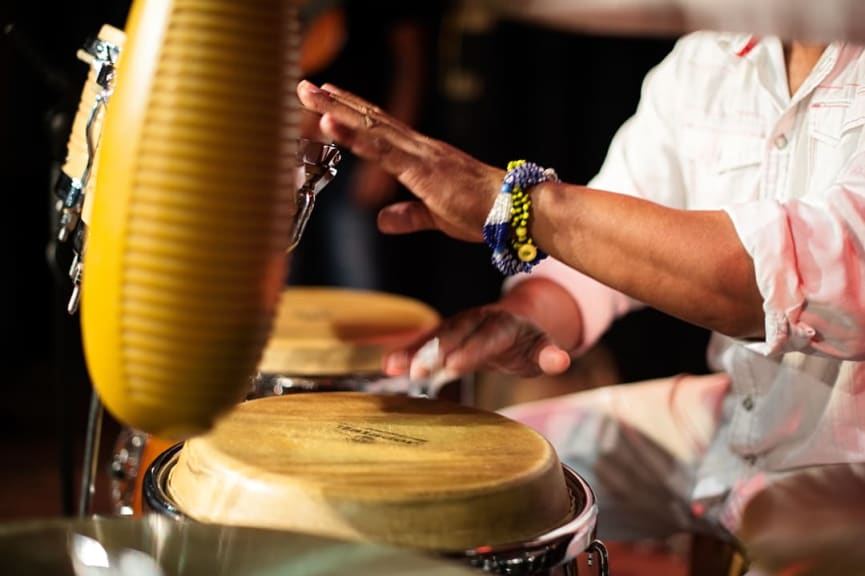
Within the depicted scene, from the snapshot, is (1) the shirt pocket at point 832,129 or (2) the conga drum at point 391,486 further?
(1) the shirt pocket at point 832,129

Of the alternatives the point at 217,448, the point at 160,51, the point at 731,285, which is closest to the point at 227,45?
the point at 160,51

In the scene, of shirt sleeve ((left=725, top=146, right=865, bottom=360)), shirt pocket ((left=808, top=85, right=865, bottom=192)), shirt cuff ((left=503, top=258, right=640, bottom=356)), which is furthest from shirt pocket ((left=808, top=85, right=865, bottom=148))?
shirt cuff ((left=503, top=258, right=640, bottom=356))

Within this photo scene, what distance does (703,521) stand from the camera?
1378 mm

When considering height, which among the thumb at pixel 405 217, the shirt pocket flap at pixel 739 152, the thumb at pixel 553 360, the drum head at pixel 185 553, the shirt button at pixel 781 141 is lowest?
the drum head at pixel 185 553

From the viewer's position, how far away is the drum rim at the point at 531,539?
31.1 inches

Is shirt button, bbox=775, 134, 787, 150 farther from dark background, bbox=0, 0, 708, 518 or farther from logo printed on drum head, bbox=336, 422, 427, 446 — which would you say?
dark background, bbox=0, 0, 708, 518

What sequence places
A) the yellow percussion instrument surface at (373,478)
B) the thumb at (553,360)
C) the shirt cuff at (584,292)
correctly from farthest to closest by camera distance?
the shirt cuff at (584,292) < the thumb at (553,360) < the yellow percussion instrument surface at (373,478)

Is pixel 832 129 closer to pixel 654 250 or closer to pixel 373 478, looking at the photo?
pixel 654 250

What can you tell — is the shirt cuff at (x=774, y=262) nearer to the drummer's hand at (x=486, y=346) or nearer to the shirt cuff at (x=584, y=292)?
the drummer's hand at (x=486, y=346)

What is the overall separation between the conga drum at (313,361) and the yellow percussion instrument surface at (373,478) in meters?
0.44

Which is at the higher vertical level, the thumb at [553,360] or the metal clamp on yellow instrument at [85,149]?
the metal clamp on yellow instrument at [85,149]

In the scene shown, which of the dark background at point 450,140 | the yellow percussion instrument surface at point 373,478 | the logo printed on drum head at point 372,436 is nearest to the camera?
the yellow percussion instrument surface at point 373,478

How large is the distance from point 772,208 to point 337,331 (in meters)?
0.82

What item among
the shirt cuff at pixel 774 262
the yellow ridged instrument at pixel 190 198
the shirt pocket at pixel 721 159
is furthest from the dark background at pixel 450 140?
the yellow ridged instrument at pixel 190 198
